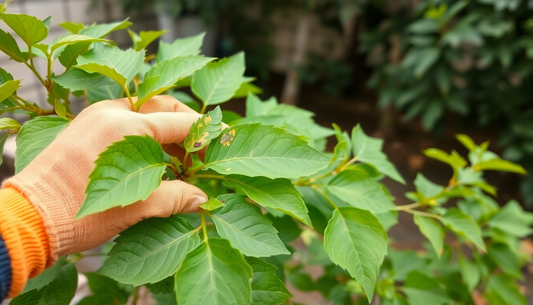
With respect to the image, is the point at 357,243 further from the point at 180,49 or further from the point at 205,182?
the point at 180,49

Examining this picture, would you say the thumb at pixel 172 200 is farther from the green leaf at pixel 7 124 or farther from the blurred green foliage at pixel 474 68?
the blurred green foliage at pixel 474 68

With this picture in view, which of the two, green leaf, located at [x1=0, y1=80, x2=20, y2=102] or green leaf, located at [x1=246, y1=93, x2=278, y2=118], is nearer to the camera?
green leaf, located at [x1=0, y1=80, x2=20, y2=102]

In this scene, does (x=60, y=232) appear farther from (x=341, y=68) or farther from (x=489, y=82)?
(x=341, y=68)

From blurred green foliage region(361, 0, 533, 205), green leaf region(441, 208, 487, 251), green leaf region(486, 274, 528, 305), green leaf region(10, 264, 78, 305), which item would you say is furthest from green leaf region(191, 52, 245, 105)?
blurred green foliage region(361, 0, 533, 205)

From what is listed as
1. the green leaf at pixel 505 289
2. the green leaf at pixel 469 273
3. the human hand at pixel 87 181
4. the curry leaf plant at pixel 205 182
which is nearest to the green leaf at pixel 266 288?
the curry leaf plant at pixel 205 182

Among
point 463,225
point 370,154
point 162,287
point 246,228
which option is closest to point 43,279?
point 162,287

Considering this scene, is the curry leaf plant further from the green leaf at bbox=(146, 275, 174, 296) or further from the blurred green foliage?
the blurred green foliage

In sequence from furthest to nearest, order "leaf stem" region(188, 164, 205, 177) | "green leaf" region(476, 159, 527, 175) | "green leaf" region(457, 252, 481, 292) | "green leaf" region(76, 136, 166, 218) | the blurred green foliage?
the blurred green foliage < "green leaf" region(457, 252, 481, 292) < "green leaf" region(476, 159, 527, 175) < "leaf stem" region(188, 164, 205, 177) < "green leaf" region(76, 136, 166, 218)

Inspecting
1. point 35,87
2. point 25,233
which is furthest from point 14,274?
point 35,87
